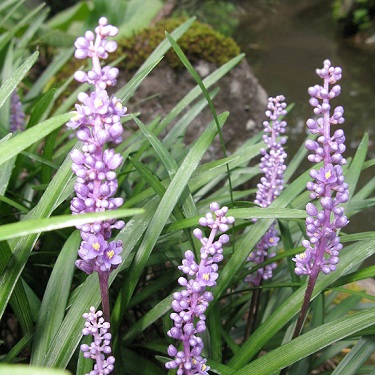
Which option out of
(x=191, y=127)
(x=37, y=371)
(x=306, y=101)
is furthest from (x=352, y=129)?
(x=37, y=371)

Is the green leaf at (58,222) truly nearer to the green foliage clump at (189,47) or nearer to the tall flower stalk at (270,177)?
the tall flower stalk at (270,177)

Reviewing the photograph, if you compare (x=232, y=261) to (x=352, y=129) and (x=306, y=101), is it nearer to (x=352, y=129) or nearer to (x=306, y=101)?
Result: (x=352, y=129)

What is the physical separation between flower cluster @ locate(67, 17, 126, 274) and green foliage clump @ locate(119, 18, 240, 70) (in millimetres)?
3361

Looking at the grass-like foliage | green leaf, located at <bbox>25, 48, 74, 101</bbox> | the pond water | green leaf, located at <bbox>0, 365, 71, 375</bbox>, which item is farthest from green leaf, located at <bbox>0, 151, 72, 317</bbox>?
the pond water

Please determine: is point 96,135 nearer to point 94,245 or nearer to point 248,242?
point 94,245

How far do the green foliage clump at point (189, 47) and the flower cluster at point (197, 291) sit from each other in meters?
3.35

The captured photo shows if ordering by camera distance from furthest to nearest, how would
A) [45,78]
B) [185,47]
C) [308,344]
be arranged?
[185,47], [45,78], [308,344]

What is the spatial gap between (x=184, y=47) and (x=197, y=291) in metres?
3.47

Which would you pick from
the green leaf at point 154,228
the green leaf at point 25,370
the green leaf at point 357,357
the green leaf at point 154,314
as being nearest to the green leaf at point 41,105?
the green leaf at point 154,228

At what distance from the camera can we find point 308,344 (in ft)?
5.20

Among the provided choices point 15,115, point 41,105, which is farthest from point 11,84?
point 15,115

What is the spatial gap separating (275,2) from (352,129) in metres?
6.37

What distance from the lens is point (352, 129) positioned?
6.18 metres

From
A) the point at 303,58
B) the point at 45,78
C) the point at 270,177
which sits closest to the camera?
the point at 270,177
